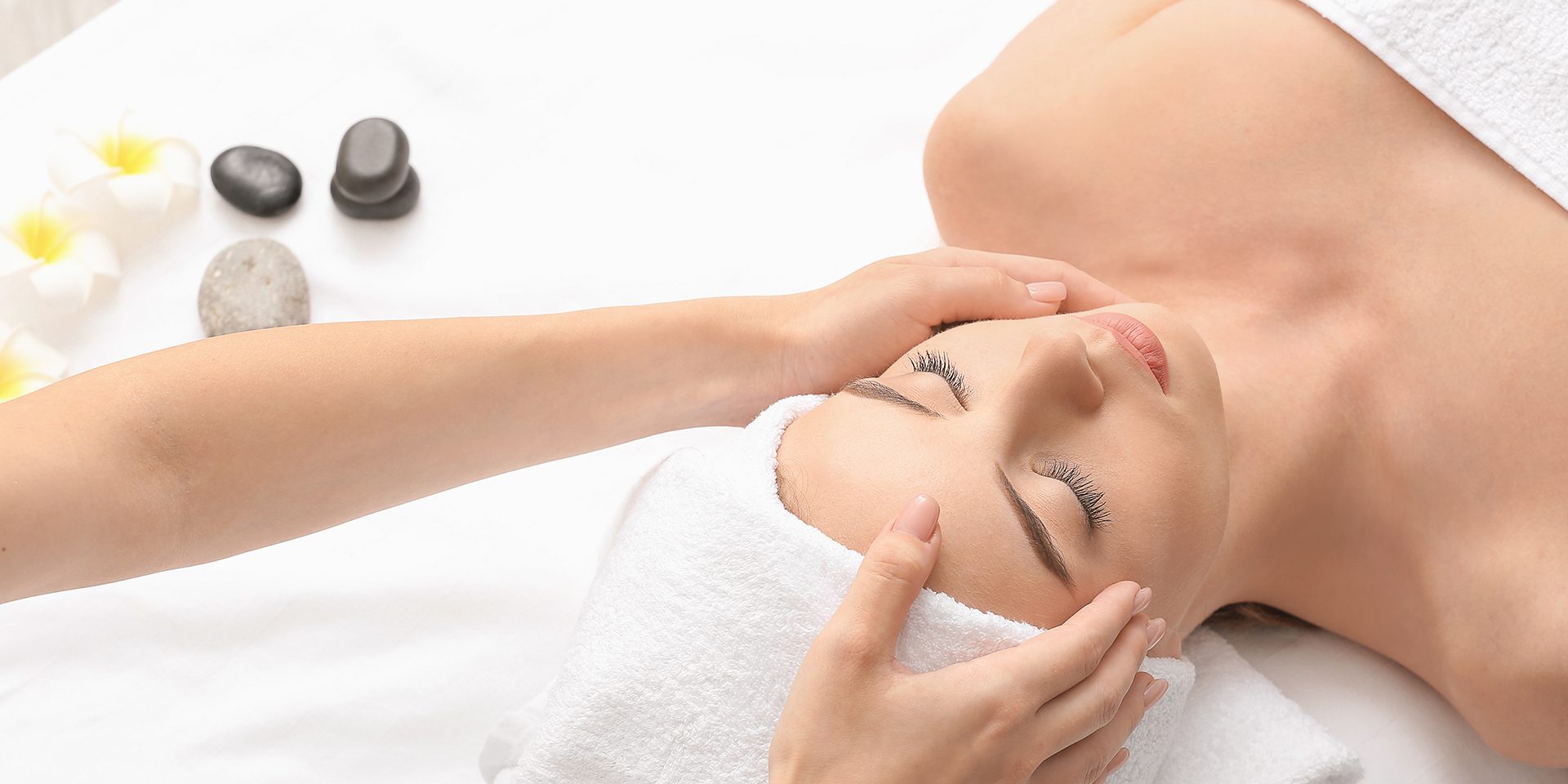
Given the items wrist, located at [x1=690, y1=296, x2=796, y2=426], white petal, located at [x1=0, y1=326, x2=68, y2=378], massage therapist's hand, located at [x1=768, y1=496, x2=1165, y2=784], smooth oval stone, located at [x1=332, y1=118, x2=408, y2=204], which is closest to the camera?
massage therapist's hand, located at [x1=768, y1=496, x2=1165, y2=784]

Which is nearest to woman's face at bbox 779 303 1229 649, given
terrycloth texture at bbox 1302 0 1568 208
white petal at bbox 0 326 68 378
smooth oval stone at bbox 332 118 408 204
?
terrycloth texture at bbox 1302 0 1568 208

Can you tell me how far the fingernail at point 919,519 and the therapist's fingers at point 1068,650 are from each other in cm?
12

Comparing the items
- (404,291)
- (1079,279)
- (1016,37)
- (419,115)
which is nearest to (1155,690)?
(1079,279)

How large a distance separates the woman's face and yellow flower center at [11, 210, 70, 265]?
1107 millimetres

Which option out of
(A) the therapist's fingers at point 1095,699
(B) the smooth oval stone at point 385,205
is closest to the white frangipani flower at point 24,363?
(B) the smooth oval stone at point 385,205

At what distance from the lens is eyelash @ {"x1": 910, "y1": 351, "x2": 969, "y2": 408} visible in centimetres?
110

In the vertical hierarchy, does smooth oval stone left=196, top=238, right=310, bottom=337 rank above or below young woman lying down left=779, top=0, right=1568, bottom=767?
above

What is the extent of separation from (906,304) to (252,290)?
0.90 metres

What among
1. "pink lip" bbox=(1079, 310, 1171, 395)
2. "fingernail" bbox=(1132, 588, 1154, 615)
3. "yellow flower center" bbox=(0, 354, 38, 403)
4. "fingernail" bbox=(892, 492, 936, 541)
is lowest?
"fingernail" bbox=(1132, 588, 1154, 615)

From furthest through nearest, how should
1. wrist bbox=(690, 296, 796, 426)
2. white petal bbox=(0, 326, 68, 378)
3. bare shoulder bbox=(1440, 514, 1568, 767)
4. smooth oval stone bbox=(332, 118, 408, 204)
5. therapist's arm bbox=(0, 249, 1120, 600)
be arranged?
smooth oval stone bbox=(332, 118, 408, 204) < white petal bbox=(0, 326, 68, 378) < wrist bbox=(690, 296, 796, 426) < bare shoulder bbox=(1440, 514, 1568, 767) < therapist's arm bbox=(0, 249, 1120, 600)

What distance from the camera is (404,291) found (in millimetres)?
1659

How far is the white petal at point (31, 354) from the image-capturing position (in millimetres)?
1512

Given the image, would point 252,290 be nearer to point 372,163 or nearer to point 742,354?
point 372,163

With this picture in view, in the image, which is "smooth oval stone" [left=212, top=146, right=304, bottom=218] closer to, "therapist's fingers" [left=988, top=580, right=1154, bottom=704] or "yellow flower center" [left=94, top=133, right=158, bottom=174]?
"yellow flower center" [left=94, top=133, right=158, bottom=174]
